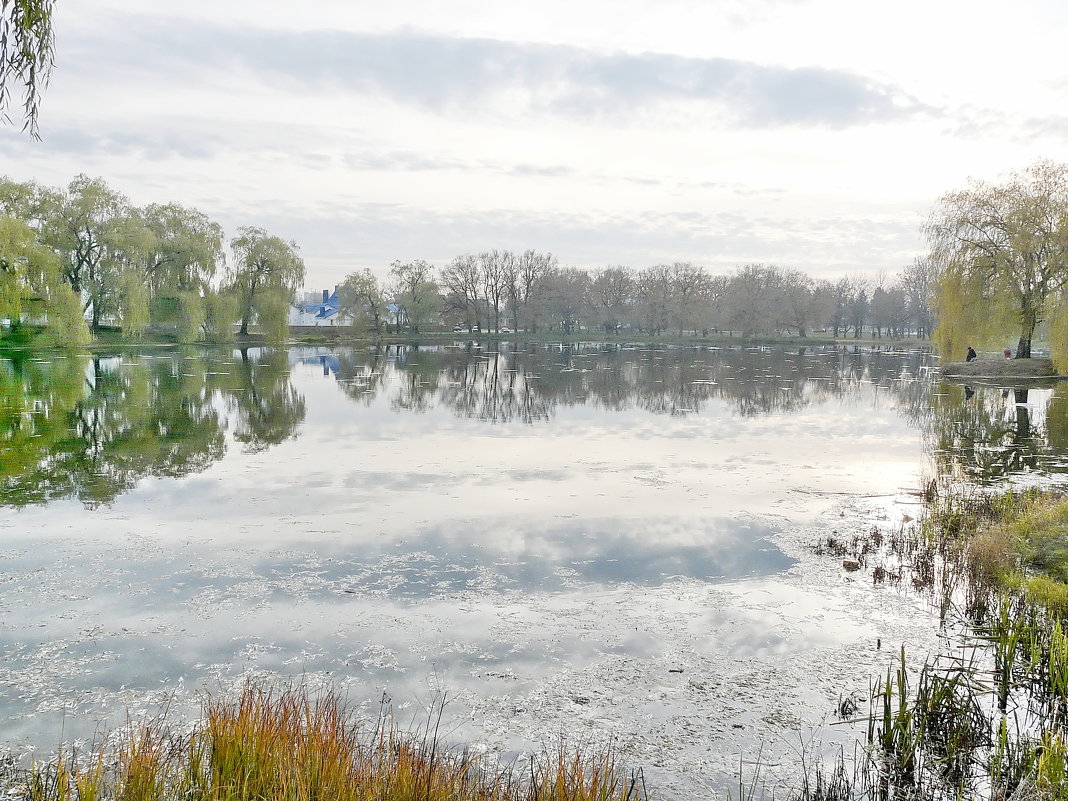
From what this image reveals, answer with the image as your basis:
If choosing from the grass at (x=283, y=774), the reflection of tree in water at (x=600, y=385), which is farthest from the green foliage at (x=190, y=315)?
the grass at (x=283, y=774)

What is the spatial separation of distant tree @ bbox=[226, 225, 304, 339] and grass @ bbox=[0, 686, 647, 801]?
63432 millimetres

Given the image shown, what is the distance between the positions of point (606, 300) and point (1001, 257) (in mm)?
71515

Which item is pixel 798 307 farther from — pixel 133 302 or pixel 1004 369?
pixel 133 302

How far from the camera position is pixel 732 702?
570 cm

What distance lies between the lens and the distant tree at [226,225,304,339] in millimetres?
64938

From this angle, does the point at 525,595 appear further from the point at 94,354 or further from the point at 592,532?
the point at 94,354

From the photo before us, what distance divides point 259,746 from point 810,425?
19819mm

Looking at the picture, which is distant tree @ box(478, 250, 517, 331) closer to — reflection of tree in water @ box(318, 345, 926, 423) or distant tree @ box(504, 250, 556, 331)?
distant tree @ box(504, 250, 556, 331)

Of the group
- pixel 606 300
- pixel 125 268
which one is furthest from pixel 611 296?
pixel 125 268

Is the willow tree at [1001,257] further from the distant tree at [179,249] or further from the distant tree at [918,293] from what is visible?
the distant tree at [918,293]

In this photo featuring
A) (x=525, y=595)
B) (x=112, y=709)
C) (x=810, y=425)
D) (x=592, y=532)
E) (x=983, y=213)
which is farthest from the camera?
(x=983, y=213)

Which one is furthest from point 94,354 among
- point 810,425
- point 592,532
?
point 592,532

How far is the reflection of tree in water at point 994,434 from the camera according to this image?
599 inches

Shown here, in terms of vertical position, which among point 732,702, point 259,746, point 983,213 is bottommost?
point 732,702
